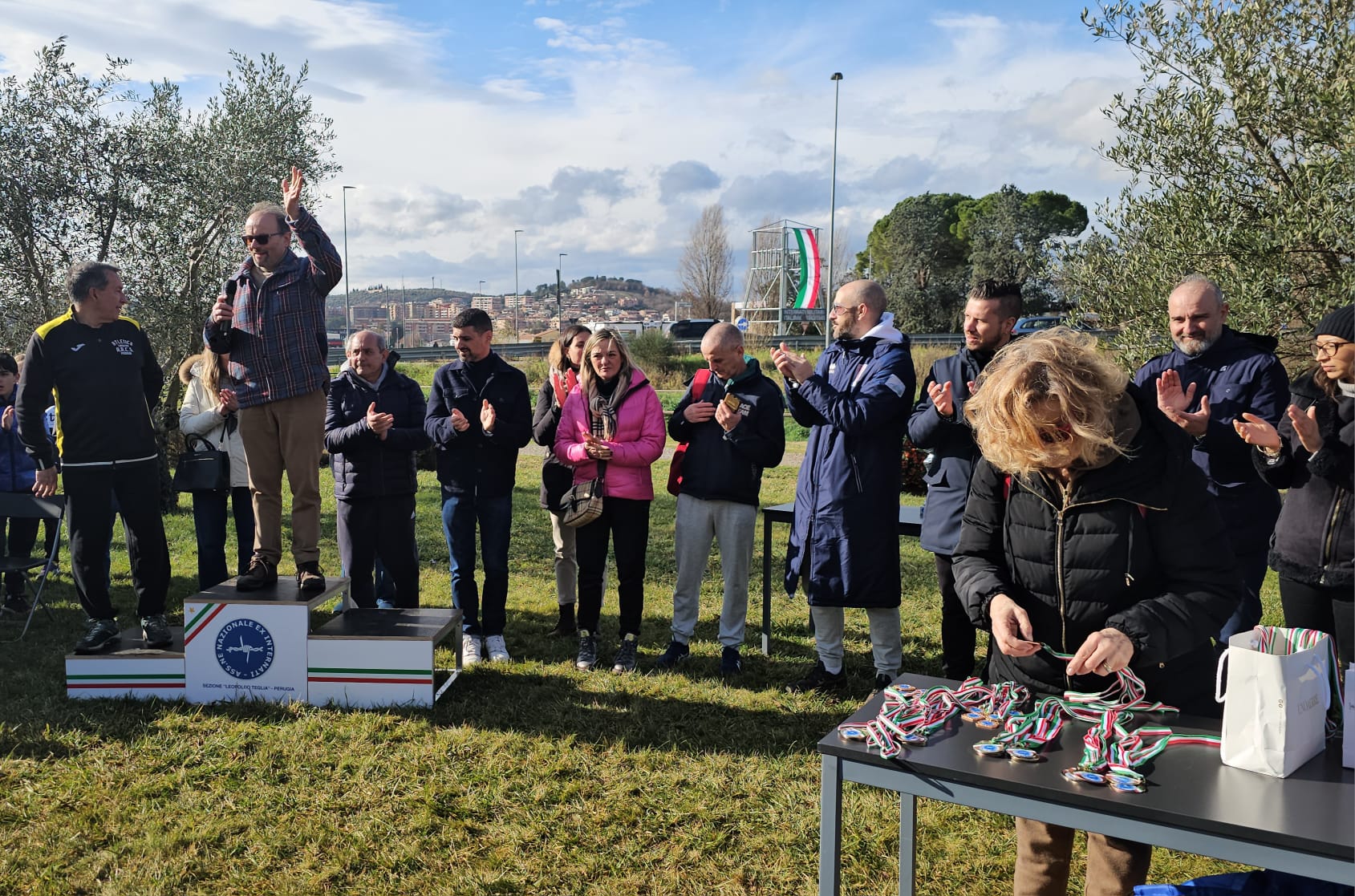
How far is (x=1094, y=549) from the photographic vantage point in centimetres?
236

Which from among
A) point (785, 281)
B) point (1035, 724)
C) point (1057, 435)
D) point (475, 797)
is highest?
point (785, 281)

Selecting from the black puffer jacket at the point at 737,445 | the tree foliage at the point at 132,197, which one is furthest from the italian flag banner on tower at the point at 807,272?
the black puffer jacket at the point at 737,445

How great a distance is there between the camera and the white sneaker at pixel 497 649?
5363 millimetres

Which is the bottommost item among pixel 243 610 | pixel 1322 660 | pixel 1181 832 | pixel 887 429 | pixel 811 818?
pixel 811 818

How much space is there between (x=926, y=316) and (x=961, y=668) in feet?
111

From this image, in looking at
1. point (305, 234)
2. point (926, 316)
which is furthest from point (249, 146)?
point (926, 316)

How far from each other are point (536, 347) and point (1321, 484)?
33.8 m

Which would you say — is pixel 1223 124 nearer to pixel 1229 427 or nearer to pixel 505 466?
pixel 1229 427

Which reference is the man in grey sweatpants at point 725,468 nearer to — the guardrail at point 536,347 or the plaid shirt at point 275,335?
the plaid shirt at point 275,335

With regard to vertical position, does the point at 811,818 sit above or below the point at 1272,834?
below

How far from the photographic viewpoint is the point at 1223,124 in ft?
22.8

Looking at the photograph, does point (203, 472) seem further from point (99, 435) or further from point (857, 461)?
point (857, 461)

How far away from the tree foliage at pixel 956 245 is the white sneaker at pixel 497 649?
30.4 m

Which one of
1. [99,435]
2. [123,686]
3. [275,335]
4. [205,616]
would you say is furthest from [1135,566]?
[99,435]
